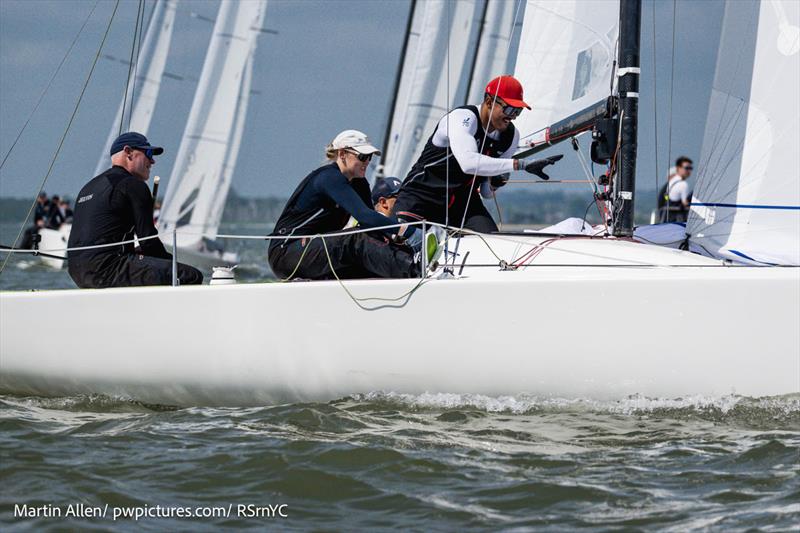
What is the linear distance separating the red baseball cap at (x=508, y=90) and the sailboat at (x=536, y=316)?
1.36 feet

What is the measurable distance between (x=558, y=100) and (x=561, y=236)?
1152 mm

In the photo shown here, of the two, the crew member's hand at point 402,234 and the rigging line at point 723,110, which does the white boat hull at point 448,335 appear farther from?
the rigging line at point 723,110

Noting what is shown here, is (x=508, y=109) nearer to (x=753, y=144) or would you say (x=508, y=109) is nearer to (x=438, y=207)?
(x=438, y=207)

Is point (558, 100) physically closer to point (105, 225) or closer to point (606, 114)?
point (606, 114)

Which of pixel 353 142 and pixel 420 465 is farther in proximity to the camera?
pixel 353 142

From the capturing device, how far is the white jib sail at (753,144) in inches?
202

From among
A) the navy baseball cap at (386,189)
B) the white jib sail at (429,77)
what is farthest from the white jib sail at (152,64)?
the navy baseball cap at (386,189)

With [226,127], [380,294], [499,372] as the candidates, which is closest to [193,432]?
[380,294]

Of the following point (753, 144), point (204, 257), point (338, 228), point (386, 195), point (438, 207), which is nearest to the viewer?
point (753, 144)

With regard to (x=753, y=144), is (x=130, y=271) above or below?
below

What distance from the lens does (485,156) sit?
5441 millimetres

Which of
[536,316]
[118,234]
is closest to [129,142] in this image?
[118,234]

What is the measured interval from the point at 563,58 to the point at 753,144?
1.37m

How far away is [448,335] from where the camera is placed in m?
4.79
